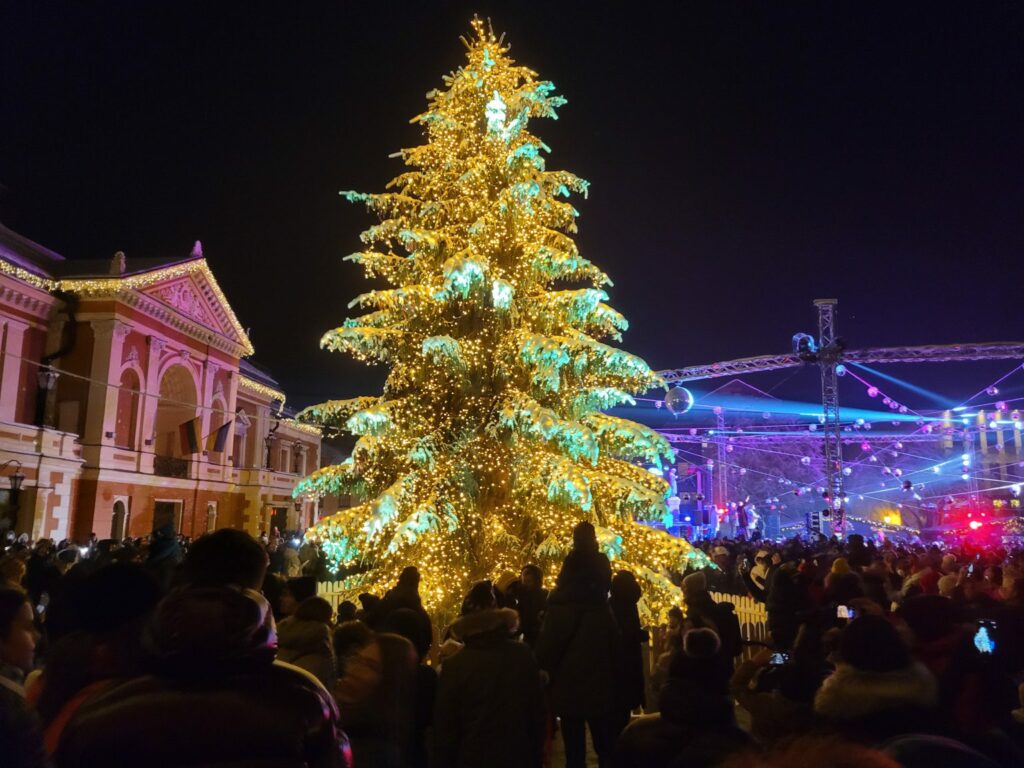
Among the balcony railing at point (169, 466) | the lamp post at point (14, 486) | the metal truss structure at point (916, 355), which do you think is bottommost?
the lamp post at point (14, 486)

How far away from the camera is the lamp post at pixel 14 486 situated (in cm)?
2244

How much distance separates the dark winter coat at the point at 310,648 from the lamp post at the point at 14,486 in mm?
22965

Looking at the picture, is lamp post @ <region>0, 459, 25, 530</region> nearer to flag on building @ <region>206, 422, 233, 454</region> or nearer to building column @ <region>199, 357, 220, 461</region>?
flag on building @ <region>206, 422, 233, 454</region>

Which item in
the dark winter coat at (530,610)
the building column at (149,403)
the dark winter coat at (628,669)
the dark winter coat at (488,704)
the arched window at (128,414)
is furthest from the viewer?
the building column at (149,403)

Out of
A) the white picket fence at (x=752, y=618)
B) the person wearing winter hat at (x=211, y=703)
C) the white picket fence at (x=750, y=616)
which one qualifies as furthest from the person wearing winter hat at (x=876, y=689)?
the white picket fence at (x=752, y=618)

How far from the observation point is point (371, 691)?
4.17m

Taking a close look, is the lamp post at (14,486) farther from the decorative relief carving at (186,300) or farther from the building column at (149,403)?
the decorative relief carving at (186,300)

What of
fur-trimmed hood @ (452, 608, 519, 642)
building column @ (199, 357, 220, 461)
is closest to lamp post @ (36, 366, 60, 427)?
building column @ (199, 357, 220, 461)

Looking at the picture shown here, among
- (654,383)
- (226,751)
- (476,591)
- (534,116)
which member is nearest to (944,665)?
(476,591)

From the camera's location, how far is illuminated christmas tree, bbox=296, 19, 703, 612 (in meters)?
10.3

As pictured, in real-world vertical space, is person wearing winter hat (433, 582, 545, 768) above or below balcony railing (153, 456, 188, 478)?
below

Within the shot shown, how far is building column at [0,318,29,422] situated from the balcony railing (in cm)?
663

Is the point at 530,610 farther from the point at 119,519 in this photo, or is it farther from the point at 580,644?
the point at 119,519

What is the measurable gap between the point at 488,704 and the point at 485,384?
751 centimetres
